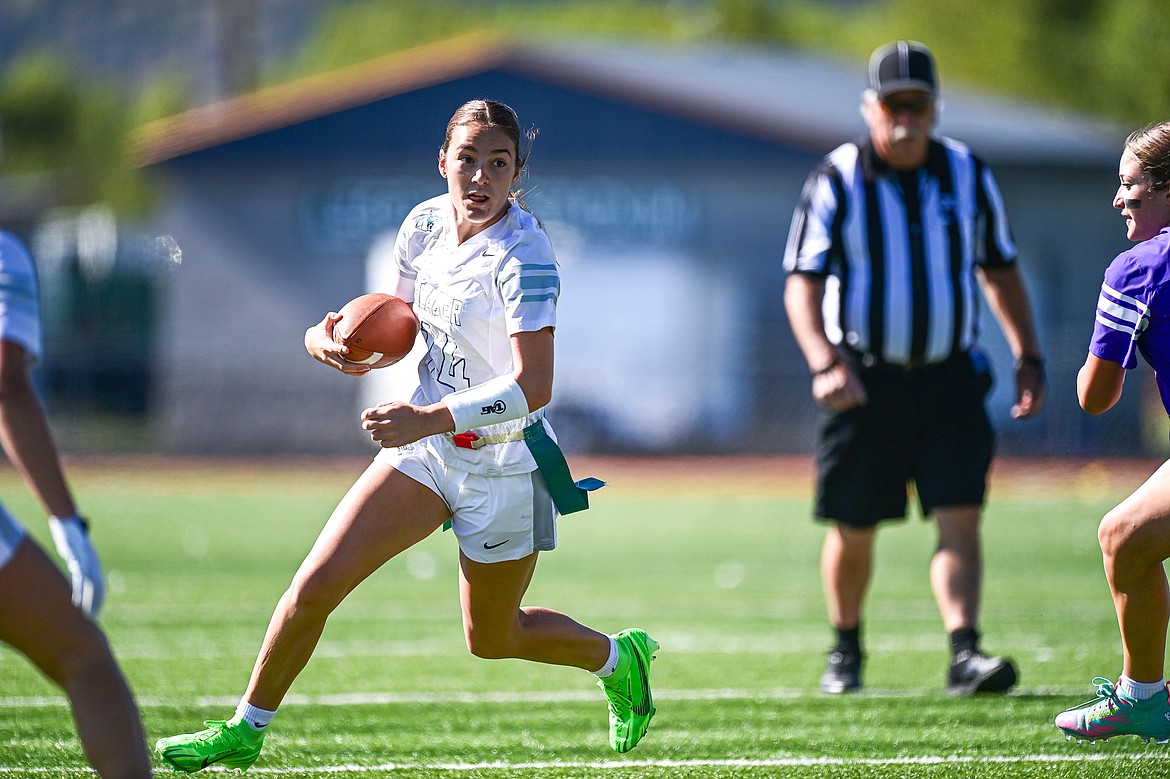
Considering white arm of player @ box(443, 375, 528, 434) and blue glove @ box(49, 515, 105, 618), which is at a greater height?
white arm of player @ box(443, 375, 528, 434)

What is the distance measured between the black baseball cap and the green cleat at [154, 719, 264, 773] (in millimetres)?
3354

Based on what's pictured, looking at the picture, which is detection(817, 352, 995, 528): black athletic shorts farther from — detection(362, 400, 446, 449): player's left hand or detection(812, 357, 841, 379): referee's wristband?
detection(362, 400, 446, 449): player's left hand

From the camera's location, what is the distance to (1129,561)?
13.2 ft

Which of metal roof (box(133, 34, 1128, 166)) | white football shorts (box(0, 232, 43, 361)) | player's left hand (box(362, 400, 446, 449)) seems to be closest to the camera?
player's left hand (box(362, 400, 446, 449))

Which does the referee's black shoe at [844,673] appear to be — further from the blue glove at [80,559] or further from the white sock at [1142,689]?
the blue glove at [80,559]

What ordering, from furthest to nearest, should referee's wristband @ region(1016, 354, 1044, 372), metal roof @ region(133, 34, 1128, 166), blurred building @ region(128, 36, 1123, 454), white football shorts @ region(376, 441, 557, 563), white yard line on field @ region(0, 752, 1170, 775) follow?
1. metal roof @ region(133, 34, 1128, 166)
2. blurred building @ region(128, 36, 1123, 454)
3. referee's wristband @ region(1016, 354, 1044, 372)
4. white yard line on field @ region(0, 752, 1170, 775)
5. white football shorts @ region(376, 441, 557, 563)

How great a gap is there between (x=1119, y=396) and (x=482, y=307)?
1.75 m

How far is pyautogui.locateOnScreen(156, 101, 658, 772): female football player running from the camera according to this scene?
396 cm

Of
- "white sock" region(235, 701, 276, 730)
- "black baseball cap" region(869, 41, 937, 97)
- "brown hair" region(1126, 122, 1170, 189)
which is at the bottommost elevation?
"white sock" region(235, 701, 276, 730)

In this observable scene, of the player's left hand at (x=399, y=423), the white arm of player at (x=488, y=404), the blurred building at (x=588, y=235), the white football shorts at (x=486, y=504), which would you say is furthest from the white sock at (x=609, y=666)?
the blurred building at (x=588, y=235)

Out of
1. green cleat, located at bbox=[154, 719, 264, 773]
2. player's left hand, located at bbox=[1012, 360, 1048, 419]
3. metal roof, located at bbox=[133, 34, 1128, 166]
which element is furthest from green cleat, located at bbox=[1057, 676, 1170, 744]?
metal roof, located at bbox=[133, 34, 1128, 166]

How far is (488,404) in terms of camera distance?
388cm

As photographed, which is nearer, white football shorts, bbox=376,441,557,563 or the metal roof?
white football shorts, bbox=376,441,557,563

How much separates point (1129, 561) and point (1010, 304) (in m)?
2.03
